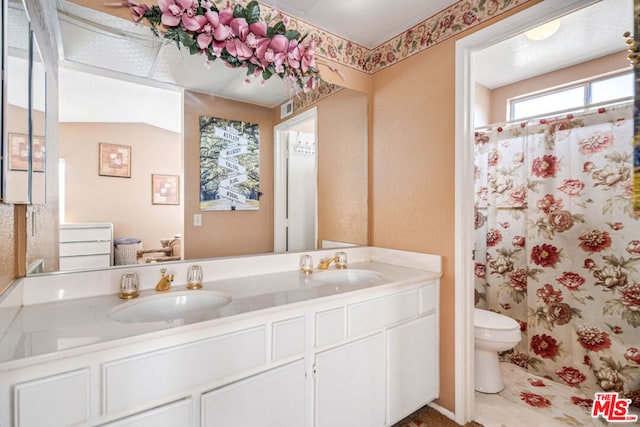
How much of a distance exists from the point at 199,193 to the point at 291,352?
869mm

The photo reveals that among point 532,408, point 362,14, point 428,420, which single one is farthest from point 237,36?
point 532,408

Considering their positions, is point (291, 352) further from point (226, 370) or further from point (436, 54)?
point (436, 54)

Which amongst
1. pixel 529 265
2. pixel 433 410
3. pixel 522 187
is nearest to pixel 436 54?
pixel 522 187

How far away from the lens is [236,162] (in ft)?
5.43

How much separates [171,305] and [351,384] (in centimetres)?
86

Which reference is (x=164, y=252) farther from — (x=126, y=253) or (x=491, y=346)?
(x=491, y=346)

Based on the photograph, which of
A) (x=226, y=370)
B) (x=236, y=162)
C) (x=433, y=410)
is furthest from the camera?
(x=433, y=410)

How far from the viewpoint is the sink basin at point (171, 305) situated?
1184 millimetres

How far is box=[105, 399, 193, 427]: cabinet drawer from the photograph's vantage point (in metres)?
0.87

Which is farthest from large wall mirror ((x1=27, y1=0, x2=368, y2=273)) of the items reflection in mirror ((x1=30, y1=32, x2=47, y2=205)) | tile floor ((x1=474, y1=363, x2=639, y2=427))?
tile floor ((x1=474, y1=363, x2=639, y2=427))

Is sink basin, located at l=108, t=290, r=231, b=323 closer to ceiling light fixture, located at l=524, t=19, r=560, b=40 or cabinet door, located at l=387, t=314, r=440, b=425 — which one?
cabinet door, located at l=387, t=314, r=440, b=425

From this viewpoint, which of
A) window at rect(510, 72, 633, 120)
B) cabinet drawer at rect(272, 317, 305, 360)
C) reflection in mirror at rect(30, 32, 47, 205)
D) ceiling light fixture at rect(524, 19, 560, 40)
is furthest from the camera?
window at rect(510, 72, 633, 120)

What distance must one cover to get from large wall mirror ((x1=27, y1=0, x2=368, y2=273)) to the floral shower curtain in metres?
1.74

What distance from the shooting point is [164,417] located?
3.02 feet
